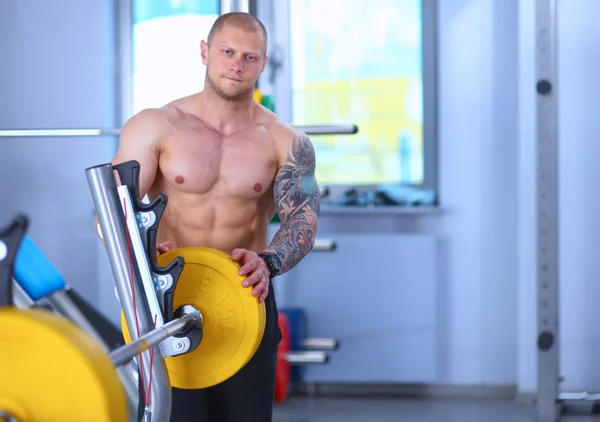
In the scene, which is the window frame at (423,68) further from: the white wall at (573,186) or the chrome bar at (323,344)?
the chrome bar at (323,344)

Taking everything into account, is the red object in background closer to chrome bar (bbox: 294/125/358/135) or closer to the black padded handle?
chrome bar (bbox: 294/125/358/135)

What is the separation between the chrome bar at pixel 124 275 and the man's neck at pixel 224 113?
0.71 m

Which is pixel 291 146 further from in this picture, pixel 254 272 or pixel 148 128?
pixel 254 272

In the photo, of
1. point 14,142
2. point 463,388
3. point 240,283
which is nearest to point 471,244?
point 463,388

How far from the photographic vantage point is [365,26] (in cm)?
415

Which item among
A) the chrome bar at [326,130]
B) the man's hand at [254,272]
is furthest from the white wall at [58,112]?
the man's hand at [254,272]

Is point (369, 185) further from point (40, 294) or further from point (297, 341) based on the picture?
point (40, 294)

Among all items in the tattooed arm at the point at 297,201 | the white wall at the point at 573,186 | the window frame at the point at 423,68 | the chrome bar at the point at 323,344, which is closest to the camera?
the tattooed arm at the point at 297,201

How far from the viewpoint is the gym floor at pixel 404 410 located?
366 centimetres

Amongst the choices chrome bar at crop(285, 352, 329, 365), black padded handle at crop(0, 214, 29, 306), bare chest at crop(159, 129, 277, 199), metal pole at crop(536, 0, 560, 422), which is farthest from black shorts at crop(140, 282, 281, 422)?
metal pole at crop(536, 0, 560, 422)

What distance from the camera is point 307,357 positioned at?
3.56m

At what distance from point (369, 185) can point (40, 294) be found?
9.02 feet

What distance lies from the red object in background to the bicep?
1630 mm

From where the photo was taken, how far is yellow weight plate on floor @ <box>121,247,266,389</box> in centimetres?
158
